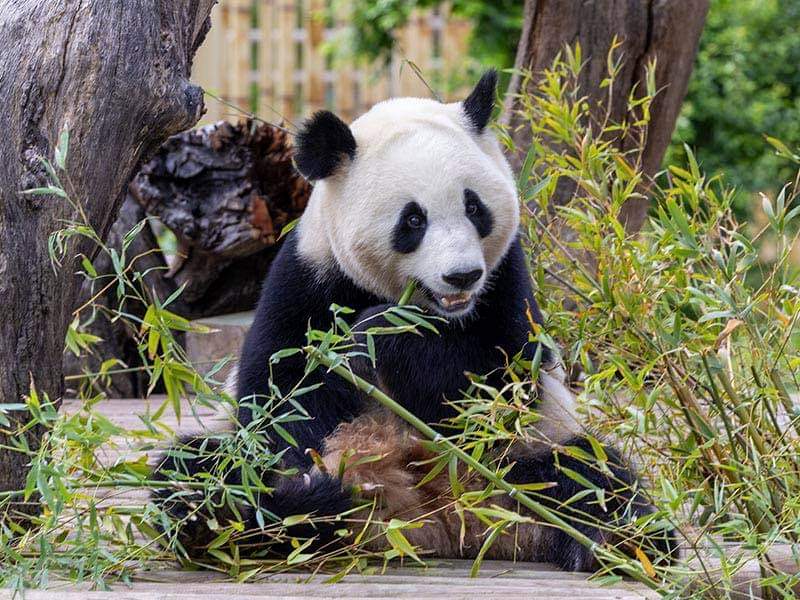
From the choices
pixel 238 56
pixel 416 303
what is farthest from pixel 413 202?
pixel 238 56

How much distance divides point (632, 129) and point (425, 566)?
78.4 inches

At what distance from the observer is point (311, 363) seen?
5.75ft

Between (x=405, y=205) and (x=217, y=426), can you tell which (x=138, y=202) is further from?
(x=405, y=205)

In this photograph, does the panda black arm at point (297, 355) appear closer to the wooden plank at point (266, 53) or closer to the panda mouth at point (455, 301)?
the panda mouth at point (455, 301)

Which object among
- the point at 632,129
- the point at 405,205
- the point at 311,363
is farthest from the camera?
the point at 632,129

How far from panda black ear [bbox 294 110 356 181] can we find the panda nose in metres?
0.38

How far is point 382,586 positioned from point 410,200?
76 centimetres

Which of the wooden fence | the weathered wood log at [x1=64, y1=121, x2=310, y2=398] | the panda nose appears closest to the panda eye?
the panda nose

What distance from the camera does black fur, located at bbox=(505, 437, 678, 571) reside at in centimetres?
194

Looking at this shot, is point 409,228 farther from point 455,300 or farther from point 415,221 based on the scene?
point 455,300

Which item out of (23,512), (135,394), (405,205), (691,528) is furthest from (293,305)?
(135,394)

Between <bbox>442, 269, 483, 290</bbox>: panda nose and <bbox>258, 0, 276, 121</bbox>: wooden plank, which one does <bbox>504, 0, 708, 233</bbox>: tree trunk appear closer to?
<bbox>442, 269, 483, 290</bbox>: panda nose

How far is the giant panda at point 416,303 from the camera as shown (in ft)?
6.86

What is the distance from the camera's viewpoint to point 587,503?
2.01m
